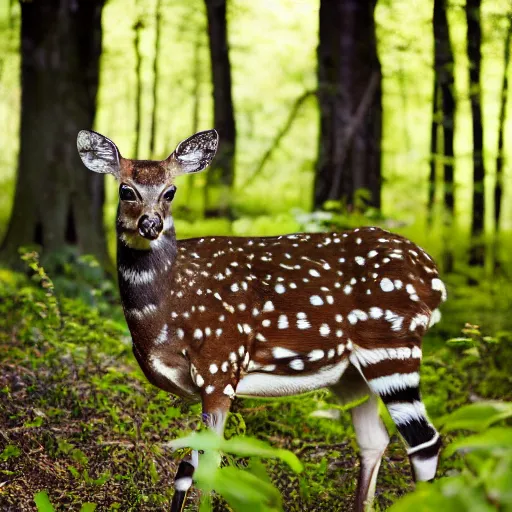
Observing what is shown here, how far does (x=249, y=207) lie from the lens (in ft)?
33.5

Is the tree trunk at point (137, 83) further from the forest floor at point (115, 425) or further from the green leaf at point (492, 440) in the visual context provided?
the green leaf at point (492, 440)

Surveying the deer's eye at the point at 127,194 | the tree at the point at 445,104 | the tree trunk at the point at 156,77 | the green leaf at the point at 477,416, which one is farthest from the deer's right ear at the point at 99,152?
the tree trunk at the point at 156,77

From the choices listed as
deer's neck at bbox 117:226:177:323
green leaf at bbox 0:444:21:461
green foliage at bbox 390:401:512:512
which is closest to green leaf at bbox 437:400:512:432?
green foliage at bbox 390:401:512:512

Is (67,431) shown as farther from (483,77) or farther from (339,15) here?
(483,77)

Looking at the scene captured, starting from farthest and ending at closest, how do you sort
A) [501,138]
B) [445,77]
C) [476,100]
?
[501,138], [445,77], [476,100]

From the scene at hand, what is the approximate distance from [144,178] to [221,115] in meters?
7.18

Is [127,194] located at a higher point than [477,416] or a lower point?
higher

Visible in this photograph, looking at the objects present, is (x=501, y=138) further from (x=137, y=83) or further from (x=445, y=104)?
(x=137, y=83)

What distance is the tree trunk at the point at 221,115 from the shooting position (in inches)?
388

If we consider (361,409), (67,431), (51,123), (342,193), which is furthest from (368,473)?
(51,123)

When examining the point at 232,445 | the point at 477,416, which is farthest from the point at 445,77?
the point at 232,445

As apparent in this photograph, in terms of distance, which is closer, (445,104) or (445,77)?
(445,77)

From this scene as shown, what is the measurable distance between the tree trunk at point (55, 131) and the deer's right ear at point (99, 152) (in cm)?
453

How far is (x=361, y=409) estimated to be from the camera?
3830 mm
